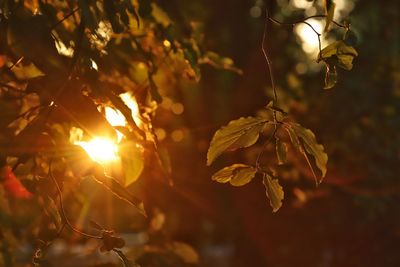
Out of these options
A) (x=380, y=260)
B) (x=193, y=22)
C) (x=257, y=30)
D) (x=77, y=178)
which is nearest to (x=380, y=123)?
(x=380, y=260)

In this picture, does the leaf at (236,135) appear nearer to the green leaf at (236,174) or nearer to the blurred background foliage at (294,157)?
the green leaf at (236,174)

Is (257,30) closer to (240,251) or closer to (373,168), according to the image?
(240,251)

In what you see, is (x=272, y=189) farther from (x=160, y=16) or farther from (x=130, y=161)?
(x=160, y=16)

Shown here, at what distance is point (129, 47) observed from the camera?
314 cm

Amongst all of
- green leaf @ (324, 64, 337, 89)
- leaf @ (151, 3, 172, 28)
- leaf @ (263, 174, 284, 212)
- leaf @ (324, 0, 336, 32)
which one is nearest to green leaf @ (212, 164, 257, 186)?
leaf @ (263, 174, 284, 212)

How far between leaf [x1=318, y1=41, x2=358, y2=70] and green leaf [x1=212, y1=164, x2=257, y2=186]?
1.32 feet

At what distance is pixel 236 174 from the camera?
7.21 feet

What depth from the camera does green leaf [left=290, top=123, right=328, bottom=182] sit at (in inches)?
84.0

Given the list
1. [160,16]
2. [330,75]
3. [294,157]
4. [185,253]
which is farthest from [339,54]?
[294,157]

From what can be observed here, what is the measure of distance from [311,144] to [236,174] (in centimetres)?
25

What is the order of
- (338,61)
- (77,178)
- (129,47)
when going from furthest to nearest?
(129,47) < (77,178) < (338,61)

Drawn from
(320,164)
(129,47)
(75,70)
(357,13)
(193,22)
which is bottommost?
(320,164)

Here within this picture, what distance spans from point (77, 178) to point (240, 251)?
11.7 meters

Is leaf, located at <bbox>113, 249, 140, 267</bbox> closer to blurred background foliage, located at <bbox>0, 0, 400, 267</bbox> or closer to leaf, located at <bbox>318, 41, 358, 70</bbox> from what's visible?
leaf, located at <bbox>318, 41, 358, 70</bbox>
